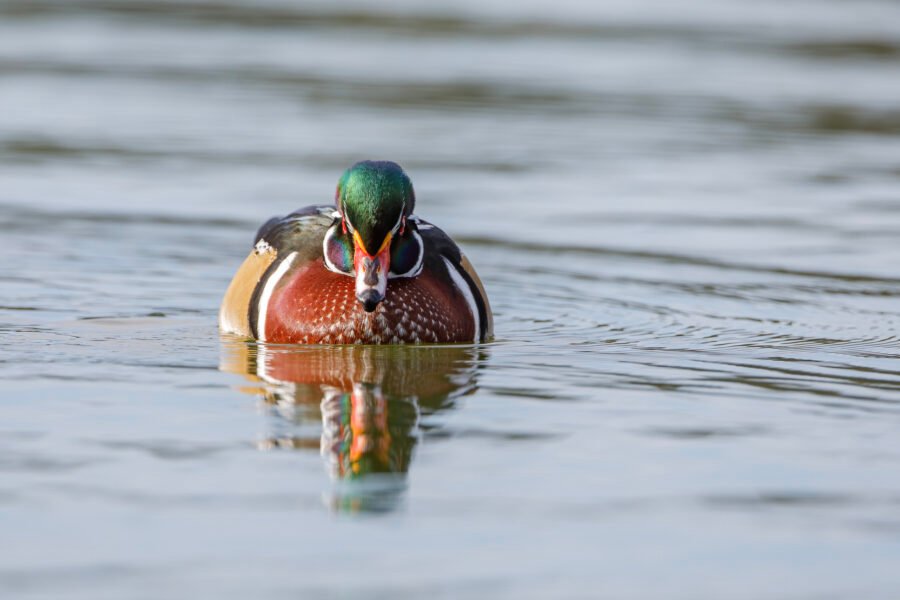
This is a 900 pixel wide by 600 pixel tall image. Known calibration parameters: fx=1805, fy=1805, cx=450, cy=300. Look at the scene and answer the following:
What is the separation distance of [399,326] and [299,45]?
15.2m

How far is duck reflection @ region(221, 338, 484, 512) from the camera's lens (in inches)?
260

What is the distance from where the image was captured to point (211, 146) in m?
16.4

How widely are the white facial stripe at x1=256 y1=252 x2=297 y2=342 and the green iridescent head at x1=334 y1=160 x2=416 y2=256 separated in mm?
889

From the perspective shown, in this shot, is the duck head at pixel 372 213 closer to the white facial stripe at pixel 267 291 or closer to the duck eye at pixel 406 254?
the duck eye at pixel 406 254

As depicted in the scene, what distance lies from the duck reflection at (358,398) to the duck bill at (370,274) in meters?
0.31

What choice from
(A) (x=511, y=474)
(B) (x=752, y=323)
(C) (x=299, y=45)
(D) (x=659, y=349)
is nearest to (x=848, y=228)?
(B) (x=752, y=323)

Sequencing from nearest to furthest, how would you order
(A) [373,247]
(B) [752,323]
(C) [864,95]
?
(A) [373,247], (B) [752,323], (C) [864,95]

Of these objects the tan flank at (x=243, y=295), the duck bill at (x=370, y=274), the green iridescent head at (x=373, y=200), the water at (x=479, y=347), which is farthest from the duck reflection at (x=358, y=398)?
the green iridescent head at (x=373, y=200)

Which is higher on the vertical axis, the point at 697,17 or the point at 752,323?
the point at 697,17

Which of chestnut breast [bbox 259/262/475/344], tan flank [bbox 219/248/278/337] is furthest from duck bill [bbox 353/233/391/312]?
tan flank [bbox 219/248/278/337]

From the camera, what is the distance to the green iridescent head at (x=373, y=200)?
8.65m

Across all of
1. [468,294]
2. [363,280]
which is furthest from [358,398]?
[468,294]

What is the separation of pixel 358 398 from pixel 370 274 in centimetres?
97

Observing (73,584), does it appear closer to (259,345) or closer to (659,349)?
(259,345)
